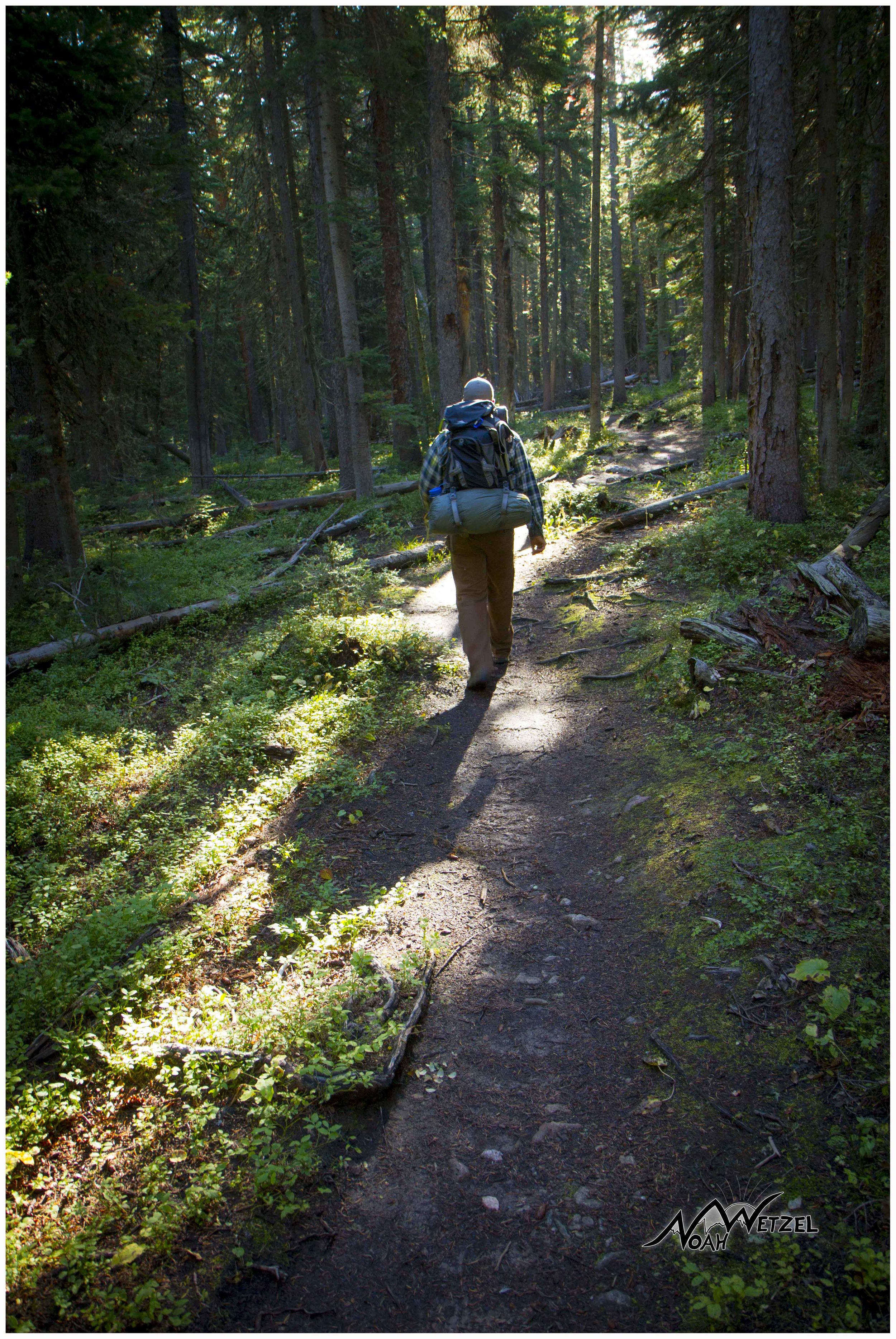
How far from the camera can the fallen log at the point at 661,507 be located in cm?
1225

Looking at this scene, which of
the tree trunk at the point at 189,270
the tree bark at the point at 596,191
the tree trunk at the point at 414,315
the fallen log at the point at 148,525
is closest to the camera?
the fallen log at the point at 148,525

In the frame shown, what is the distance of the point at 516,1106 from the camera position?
2949 mm

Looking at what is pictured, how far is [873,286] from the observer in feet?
47.1

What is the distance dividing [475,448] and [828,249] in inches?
294

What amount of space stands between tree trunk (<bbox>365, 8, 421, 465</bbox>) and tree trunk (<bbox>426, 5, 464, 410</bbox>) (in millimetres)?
1160

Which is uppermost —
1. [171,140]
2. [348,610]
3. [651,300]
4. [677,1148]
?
[651,300]

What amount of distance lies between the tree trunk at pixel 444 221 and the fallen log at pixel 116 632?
7.84 meters

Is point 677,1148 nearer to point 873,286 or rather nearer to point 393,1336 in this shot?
point 393,1336

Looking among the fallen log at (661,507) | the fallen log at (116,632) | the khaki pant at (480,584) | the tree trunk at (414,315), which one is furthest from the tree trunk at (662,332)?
the khaki pant at (480,584)

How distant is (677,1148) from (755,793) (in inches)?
93.0

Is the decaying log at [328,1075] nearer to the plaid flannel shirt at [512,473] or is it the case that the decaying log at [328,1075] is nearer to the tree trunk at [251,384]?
the plaid flannel shirt at [512,473]

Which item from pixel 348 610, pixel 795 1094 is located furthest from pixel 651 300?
pixel 795 1094

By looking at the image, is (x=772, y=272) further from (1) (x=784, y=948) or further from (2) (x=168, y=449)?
(2) (x=168, y=449)

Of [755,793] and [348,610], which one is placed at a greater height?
[348,610]
